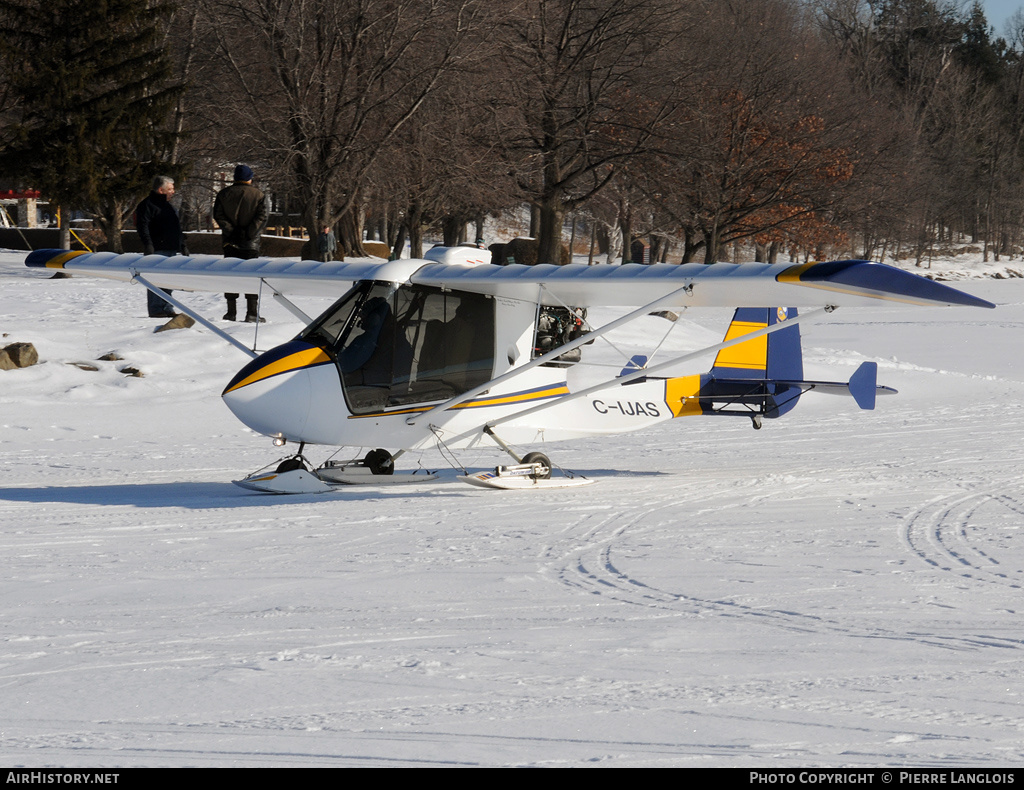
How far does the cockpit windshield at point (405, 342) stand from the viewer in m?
8.95

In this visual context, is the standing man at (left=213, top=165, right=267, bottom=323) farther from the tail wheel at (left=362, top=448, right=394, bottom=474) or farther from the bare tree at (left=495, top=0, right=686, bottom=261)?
the bare tree at (left=495, top=0, right=686, bottom=261)

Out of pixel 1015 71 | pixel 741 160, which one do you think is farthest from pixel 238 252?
pixel 1015 71

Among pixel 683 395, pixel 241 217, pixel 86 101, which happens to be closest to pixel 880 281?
pixel 683 395

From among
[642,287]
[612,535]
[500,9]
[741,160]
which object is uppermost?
[500,9]

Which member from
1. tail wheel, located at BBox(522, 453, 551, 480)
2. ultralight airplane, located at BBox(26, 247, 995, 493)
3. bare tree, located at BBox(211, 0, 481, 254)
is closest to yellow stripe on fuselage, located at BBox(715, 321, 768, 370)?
ultralight airplane, located at BBox(26, 247, 995, 493)

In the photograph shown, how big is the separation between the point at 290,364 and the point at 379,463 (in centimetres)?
157

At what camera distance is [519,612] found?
18.5ft

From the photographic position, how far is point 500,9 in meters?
28.3

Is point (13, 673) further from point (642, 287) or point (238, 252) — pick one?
point (238, 252)

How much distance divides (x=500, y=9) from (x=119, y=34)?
11193 millimetres

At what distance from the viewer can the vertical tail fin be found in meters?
12.1

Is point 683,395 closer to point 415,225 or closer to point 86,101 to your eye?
A: point 86,101

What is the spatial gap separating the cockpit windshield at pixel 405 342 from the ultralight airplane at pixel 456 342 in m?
0.01

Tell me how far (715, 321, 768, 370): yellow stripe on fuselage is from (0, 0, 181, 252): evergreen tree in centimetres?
2163
